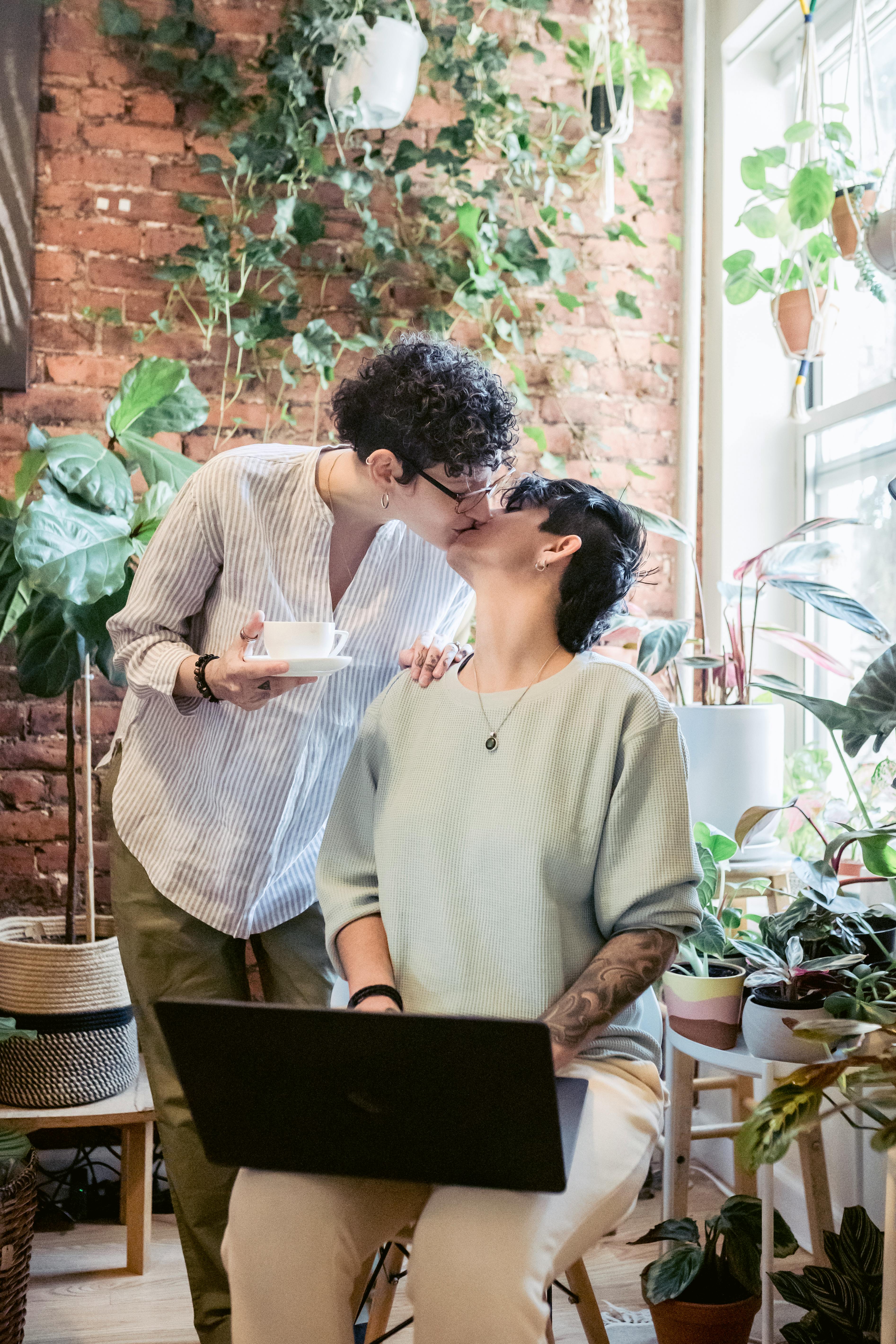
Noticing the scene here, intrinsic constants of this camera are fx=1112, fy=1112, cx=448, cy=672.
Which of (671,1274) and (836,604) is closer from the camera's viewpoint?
(671,1274)

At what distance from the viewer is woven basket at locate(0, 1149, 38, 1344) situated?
1653mm

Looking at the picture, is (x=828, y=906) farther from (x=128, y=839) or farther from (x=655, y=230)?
(x=655, y=230)

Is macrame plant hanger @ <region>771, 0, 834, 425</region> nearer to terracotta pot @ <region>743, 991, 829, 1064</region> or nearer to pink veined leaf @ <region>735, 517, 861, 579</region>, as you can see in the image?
pink veined leaf @ <region>735, 517, 861, 579</region>

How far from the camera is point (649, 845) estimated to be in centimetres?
120

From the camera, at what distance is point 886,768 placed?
2020 millimetres

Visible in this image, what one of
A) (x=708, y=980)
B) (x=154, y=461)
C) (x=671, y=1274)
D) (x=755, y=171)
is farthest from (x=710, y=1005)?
(x=755, y=171)

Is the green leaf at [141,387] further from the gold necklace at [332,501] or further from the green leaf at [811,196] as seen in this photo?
the green leaf at [811,196]

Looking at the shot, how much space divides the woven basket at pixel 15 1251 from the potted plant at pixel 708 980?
1037mm

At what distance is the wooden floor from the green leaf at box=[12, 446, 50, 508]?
4.57ft

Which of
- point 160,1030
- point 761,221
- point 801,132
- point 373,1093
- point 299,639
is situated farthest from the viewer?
point 761,221

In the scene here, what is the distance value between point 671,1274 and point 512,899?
663mm

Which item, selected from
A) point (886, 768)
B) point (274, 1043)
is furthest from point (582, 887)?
point (886, 768)

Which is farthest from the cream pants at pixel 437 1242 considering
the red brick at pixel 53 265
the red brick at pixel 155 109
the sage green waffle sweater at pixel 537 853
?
the red brick at pixel 155 109

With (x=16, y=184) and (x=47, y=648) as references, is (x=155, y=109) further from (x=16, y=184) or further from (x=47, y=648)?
(x=47, y=648)
